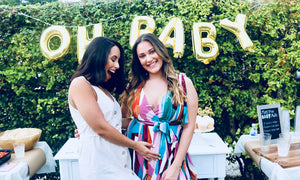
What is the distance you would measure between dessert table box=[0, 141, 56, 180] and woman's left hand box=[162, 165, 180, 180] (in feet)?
4.06

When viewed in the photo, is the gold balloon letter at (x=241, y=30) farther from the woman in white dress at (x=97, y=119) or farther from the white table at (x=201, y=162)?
the woman in white dress at (x=97, y=119)

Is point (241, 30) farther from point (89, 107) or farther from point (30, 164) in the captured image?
point (30, 164)

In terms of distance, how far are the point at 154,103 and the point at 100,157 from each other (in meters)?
0.56

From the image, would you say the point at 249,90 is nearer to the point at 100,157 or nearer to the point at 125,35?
the point at 125,35

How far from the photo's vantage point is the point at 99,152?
59.3 inches

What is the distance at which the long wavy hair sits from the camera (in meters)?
1.76

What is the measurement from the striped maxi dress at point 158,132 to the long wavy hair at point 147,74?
0.05 metres

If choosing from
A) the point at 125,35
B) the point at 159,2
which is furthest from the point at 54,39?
the point at 159,2

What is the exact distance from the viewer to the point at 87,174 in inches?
59.0

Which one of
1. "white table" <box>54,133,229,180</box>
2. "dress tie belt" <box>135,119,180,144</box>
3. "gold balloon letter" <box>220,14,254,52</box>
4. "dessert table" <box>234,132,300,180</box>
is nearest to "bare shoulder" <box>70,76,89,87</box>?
"dress tie belt" <box>135,119,180,144</box>

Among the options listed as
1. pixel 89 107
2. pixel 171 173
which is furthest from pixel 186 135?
pixel 89 107

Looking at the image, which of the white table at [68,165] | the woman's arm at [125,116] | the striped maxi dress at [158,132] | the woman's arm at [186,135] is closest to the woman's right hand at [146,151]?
the striped maxi dress at [158,132]

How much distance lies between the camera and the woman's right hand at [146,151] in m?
1.69

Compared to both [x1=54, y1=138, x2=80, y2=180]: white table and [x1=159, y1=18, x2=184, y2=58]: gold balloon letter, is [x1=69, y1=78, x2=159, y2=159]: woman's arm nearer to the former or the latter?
[x1=54, y1=138, x2=80, y2=180]: white table
